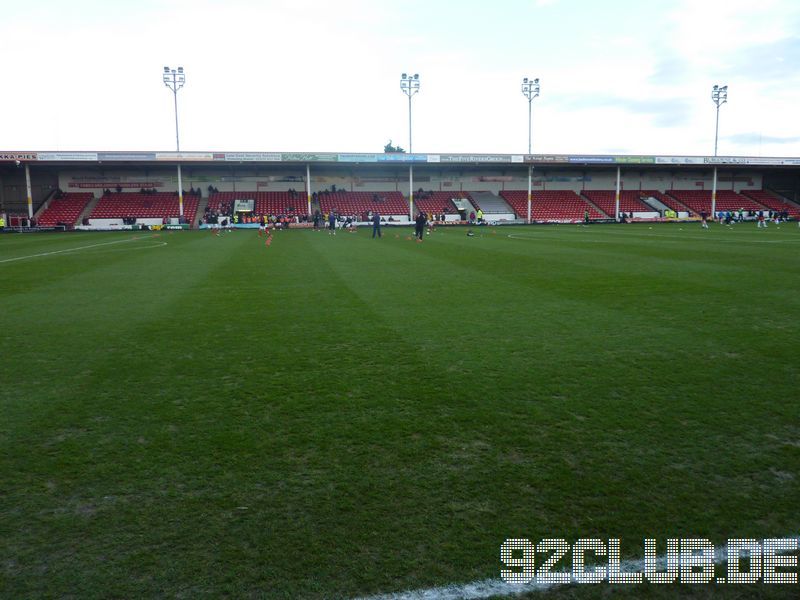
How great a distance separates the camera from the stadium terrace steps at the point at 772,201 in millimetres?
57688

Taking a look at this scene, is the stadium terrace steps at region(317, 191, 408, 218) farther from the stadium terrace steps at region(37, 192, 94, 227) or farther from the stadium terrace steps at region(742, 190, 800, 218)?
the stadium terrace steps at region(742, 190, 800, 218)

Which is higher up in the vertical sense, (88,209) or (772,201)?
(772,201)

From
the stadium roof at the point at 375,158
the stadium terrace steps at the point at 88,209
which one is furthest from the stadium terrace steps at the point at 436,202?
the stadium terrace steps at the point at 88,209

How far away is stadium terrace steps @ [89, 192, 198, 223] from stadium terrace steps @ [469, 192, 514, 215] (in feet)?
89.3

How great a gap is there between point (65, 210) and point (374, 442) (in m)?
53.5

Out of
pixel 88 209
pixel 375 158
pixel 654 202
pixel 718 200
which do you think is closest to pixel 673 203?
pixel 654 202

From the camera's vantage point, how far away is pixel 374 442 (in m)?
4.07

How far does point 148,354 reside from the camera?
661 centimetres

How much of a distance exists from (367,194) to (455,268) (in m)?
42.2

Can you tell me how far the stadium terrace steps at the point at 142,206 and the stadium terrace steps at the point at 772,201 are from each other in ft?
189

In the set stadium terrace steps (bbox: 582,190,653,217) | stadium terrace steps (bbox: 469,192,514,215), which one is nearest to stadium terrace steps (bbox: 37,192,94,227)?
stadium terrace steps (bbox: 469,192,514,215)

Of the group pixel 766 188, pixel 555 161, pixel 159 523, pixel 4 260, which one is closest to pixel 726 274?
pixel 159 523

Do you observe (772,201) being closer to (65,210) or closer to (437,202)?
(437,202)

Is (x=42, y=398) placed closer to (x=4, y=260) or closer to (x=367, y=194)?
(x=4, y=260)
